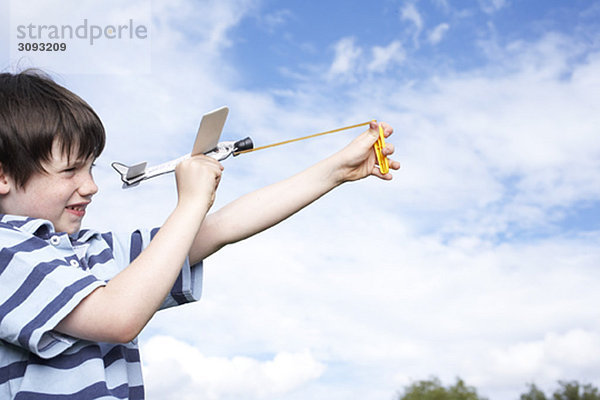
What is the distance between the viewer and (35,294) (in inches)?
56.4

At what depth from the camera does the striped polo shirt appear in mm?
1417

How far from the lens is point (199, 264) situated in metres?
1.91

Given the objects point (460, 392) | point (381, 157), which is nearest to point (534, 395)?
point (460, 392)

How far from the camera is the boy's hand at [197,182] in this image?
1.59 m

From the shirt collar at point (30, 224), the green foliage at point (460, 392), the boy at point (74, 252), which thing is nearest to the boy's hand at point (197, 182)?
the boy at point (74, 252)

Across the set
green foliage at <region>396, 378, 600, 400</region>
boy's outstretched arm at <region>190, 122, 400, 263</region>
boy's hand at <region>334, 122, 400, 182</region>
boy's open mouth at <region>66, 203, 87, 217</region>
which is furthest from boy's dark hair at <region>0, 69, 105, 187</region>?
green foliage at <region>396, 378, 600, 400</region>

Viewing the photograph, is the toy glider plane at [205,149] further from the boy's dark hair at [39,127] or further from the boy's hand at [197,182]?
the boy's dark hair at [39,127]

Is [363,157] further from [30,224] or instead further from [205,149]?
[30,224]

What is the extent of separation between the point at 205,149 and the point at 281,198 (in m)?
0.28

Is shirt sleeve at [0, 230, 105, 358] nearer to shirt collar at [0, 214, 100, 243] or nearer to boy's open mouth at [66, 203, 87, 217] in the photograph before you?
shirt collar at [0, 214, 100, 243]

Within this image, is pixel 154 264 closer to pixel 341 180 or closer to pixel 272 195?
pixel 272 195

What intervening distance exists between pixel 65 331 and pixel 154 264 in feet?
0.84

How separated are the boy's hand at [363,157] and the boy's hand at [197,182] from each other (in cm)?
47

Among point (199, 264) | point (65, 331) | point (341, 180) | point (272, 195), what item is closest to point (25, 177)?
point (65, 331)
